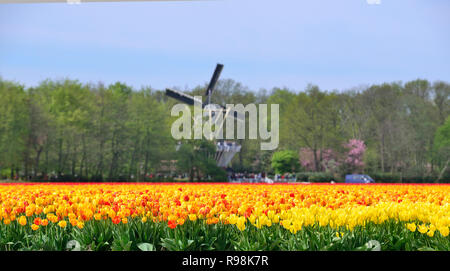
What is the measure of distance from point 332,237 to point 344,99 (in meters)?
34.5

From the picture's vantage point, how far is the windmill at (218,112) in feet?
102

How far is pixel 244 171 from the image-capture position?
123 feet

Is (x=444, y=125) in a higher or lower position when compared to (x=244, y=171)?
higher

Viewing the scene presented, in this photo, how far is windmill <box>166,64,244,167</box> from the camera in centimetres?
3119

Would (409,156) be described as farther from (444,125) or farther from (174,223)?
(174,223)

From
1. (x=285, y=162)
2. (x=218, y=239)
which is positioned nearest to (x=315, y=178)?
(x=285, y=162)

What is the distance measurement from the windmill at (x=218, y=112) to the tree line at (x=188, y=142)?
1977mm

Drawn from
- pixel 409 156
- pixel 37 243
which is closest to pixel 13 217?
pixel 37 243

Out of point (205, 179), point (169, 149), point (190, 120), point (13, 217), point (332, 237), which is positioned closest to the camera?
point (332, 237)

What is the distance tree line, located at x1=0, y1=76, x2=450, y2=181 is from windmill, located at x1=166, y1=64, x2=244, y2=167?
1.98 meters

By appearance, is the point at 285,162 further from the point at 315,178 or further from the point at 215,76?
→ the point at 215,76

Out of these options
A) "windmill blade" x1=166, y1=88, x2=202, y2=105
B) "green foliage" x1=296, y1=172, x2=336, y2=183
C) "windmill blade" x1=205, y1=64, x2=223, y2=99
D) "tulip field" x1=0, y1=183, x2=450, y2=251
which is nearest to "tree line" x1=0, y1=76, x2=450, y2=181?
Answer: "windmill blade" x1=166, y1=88, x2=202, y2=105

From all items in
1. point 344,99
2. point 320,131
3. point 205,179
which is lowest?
point 205,179

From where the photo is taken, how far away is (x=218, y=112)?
32.6m
